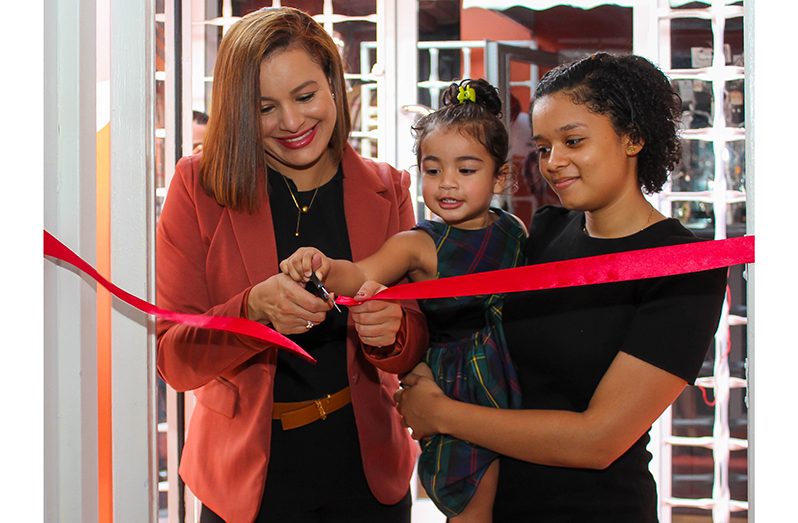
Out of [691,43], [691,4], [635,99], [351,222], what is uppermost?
[691,4]

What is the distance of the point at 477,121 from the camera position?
5.81ft

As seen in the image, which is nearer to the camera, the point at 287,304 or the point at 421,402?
the point at 287,304

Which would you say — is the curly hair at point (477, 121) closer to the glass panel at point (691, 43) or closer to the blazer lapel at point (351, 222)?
the blazer lapel at point (351, 222)

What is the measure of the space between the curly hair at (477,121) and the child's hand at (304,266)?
0.48 metres

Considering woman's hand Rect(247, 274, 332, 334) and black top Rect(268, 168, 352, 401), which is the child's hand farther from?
black top Rect(268, 168, 352, 401)

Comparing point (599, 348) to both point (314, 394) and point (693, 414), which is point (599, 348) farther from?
point (693, 414)

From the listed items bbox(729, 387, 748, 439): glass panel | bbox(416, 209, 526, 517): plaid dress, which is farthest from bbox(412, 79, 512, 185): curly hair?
bbox(729, 387, 748, 439): glass panel

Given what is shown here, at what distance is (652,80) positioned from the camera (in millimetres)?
1451

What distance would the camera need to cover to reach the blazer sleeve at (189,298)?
4.93 feet

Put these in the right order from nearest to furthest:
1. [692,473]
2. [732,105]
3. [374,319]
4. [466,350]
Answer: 1. [374,319]
2. [466,350]
3. [732,105]
4. [692,473]

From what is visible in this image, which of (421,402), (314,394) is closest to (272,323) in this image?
(314,394)

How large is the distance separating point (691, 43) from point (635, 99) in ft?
7.82

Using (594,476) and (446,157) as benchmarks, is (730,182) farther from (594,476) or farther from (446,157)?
(594,476)
